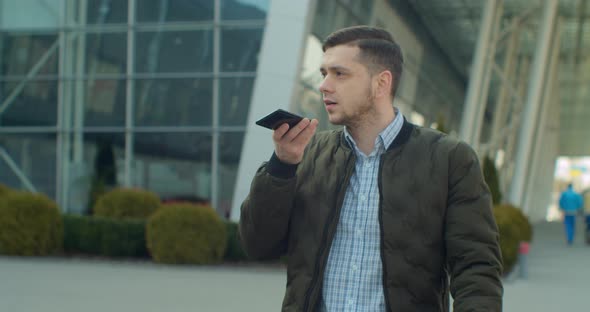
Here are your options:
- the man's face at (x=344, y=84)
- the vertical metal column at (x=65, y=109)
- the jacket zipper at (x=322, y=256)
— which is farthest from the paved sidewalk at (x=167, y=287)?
the man's face at (x=344, y=84)

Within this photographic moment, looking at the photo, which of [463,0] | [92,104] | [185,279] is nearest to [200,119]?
[92,104]

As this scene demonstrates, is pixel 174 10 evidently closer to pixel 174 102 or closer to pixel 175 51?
pixel 175 51

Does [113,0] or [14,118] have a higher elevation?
[113,0]

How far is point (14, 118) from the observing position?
19.4 m

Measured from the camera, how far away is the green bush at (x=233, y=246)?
14.4 metres

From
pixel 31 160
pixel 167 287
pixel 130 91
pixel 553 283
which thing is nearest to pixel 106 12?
pixel 130 91

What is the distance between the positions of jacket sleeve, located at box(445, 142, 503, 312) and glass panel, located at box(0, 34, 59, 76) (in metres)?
17.6

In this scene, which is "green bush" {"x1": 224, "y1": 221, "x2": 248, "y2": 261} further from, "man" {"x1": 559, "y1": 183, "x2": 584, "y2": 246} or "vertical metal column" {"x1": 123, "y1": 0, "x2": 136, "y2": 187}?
A: "man" {"x1": 559, "y1": 183, "x2": 584, "y2": 246}

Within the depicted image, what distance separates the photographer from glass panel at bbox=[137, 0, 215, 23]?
58.7 feet

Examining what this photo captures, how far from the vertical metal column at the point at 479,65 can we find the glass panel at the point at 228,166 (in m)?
8.87

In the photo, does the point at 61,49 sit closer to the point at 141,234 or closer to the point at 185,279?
the point at 141,234

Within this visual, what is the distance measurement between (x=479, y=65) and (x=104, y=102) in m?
11.2

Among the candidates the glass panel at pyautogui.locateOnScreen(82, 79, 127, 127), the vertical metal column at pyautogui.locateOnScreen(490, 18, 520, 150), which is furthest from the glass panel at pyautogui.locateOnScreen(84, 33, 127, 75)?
the vertical metal column at pyautogui.locateOnScreen(490, 18, 520, 150)

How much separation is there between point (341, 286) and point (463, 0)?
26.7 m
